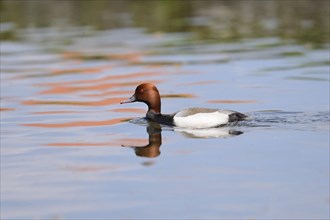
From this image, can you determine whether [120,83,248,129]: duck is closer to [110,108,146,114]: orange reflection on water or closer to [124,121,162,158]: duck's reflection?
[124,121,162,158]: duck's reflection

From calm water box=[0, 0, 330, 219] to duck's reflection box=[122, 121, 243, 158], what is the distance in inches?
0.7

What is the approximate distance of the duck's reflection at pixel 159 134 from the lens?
13.6 m

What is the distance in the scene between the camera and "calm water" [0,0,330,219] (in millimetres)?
10477

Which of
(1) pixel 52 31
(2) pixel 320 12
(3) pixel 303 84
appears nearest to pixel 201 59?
(3) pixel 303 84

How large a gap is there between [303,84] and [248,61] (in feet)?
14.9

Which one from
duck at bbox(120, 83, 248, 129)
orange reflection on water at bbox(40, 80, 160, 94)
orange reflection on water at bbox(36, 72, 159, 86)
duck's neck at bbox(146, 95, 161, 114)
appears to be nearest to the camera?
→ duck at bbox(120, 83, 248, 129)

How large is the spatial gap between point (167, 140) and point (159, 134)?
0.68 m

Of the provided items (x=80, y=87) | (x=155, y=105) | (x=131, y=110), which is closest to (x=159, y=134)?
(x=155, y=105)

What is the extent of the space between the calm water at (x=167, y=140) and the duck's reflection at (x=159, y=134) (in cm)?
2

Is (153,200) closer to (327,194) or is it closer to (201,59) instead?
(327,194)

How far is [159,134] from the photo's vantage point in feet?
49.6

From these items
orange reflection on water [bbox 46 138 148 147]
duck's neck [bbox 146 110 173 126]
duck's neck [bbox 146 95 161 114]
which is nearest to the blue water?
orange reflection on water [bbox 46 138 148 147]

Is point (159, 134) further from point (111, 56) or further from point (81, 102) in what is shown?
point (111, 56)

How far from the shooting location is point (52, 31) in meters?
35.7
